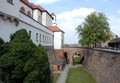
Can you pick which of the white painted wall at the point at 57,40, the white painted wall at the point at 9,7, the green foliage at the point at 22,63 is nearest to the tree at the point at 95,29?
the white painted wall at the point at 57,40

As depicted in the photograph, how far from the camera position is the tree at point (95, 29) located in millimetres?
40125

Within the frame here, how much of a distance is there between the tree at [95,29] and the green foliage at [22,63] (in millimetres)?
27482

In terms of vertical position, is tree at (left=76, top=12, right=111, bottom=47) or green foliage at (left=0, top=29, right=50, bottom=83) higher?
tree at (left=76, top=12, right=111, bottom=47)

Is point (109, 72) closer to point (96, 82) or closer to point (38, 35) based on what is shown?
point (96, 82)

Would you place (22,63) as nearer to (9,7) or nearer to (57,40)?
(9,7)

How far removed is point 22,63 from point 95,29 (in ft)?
96.2

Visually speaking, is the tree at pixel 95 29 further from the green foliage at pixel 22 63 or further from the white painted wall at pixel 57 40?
the green foliage at pixel 22 63

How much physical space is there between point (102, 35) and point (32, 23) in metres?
21.7

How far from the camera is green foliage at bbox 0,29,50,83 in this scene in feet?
41.2

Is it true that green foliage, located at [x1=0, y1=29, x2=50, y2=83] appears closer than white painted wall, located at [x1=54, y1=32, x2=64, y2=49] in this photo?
Yes

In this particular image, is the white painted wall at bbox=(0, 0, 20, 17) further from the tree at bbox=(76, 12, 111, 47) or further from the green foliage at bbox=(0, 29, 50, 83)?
the tree at bbox=(76, 12, 111, 47)

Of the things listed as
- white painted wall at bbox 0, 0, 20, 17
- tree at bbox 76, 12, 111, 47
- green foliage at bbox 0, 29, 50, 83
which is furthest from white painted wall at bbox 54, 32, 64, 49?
green foliage at bbox 0, 29, 50, 83

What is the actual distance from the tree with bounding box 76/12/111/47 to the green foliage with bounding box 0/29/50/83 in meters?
27.5

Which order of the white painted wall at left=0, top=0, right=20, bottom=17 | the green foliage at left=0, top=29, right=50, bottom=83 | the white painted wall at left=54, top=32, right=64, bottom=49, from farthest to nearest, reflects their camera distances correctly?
the white painted wall at left=54, top=32, right=64, bottom=49, the white painted wall at left=0, top=0, right=20, bottom=17, the green foliage at left=0, top=29, right=50, bottom=83
